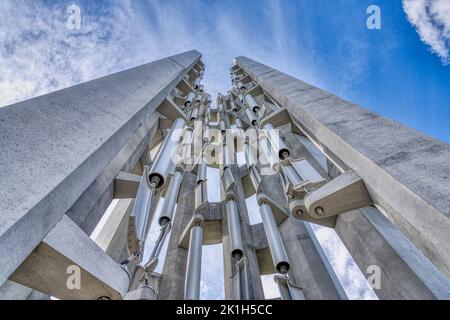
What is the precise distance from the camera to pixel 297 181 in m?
3.55

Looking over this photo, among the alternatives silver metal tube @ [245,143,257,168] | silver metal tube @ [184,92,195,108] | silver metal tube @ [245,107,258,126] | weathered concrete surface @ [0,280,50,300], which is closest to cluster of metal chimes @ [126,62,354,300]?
silver metal tube @ [245,143,257,168]

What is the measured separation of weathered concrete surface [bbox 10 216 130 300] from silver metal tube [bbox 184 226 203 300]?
0.89 m

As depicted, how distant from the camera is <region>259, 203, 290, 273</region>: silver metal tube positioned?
3.25 metres

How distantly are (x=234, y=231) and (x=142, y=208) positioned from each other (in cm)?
195

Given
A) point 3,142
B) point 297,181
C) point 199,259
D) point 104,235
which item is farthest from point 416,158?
point 104,235

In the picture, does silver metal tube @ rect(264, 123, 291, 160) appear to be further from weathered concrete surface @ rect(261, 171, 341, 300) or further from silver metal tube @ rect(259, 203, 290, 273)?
weathered concrete surface @ rect(261, 171, 341, 300)

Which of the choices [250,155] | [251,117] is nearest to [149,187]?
[250,155]

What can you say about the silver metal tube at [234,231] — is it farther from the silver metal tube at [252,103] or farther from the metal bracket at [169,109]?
the silver metal tube at [252,103]

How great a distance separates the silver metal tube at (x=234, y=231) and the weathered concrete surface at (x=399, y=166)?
74.6 inches

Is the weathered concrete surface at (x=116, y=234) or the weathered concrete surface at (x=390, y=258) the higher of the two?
A: the weathered concrete surface at (x=116, y=234)

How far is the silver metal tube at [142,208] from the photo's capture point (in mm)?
2650

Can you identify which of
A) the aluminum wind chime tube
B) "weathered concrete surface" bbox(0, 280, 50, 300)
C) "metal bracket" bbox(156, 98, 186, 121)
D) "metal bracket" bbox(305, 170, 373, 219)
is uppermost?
"metal bracket" bbox(156, 98, 186, 121)

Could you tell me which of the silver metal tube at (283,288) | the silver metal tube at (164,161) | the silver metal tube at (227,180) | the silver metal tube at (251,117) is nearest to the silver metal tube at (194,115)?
the silver metal tube at (251,117)
